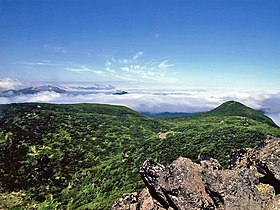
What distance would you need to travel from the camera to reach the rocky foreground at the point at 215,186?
30870 mm

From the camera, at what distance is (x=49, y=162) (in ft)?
426

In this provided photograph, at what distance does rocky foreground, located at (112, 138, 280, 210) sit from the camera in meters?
30.9

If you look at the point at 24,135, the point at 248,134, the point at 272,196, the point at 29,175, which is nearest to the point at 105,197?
the point at 29,175

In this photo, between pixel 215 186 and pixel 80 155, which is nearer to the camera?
pixel 215 186

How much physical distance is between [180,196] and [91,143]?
123m

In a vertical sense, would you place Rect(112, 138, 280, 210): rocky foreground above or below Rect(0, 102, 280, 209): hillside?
above

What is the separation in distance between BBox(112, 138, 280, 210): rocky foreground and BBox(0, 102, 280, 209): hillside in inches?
1710

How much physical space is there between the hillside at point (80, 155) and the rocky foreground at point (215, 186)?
43435 mm

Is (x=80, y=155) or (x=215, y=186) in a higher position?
(x=215, y=186)

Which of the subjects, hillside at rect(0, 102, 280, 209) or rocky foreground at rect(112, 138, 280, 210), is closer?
rocky foreground at rect(112, 138, 280, 210)

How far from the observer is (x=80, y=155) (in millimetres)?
138250

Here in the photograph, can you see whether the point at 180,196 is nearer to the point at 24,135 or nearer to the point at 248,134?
the point at 248,134

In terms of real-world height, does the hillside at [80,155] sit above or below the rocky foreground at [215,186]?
below

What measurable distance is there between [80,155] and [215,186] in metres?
112
